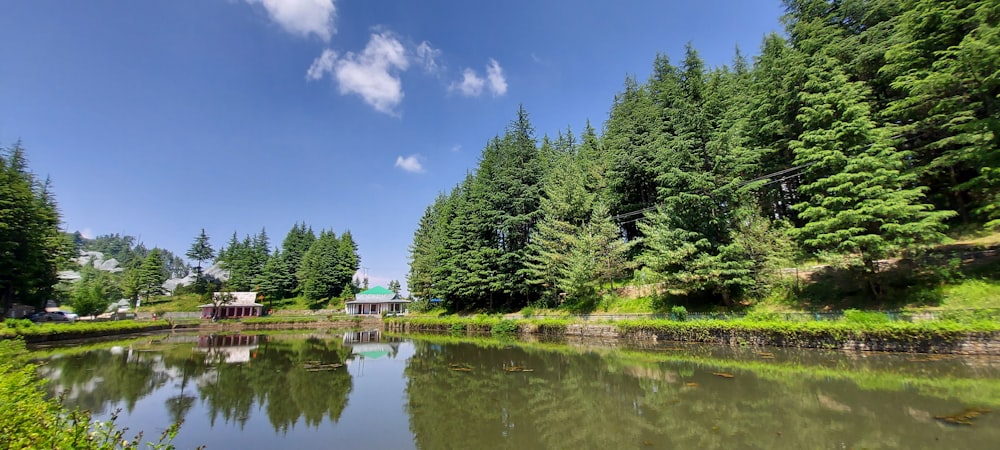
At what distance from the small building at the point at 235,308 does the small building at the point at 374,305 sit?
1072 centimetres

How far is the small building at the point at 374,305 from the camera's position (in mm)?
48469

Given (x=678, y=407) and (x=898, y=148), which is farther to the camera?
(x=898, y=148)

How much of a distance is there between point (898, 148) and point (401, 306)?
48.9 m

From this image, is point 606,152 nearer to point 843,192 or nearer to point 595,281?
point 595,281

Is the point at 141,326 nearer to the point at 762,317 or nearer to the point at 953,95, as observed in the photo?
the point at 762,317

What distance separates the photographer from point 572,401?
746 centimetres

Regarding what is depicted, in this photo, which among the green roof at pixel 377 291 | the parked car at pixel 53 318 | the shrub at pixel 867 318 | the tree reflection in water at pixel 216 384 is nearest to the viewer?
the tree reflection in water at pixel 216 384

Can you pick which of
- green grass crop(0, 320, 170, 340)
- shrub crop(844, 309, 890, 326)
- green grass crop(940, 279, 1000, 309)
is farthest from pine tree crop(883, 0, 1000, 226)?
green grass crop(0, 320, 170, 340)

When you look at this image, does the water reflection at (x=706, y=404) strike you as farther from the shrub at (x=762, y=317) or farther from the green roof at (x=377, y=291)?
the green roof at (x=377, y=291)

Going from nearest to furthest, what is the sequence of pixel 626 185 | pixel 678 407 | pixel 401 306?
pixel 678 407 < pixel 626 185 < pixel 401 306

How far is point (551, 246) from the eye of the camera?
25672 millimetres

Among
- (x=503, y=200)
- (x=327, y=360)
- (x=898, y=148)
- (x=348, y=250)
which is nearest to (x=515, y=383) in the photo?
(x=327, y=360)

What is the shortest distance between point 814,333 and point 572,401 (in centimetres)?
1037

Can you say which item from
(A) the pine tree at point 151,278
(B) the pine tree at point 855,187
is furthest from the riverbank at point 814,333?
(A) the pine tree at point 151,278
